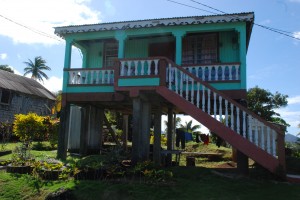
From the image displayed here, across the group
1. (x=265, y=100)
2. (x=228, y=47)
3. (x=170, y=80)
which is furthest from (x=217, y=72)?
(x=265, y=100)

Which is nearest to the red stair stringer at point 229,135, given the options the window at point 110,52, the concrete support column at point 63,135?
the concrete support column at point 63,135

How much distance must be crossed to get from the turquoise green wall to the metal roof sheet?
56.8 feet

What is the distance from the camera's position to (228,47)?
1216 centimetres

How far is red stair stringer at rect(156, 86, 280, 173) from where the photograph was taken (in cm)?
781

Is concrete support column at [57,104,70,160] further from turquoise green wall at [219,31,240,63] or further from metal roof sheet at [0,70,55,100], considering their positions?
metal roof sheet at [0,70,55,100]

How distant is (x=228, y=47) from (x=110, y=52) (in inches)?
197

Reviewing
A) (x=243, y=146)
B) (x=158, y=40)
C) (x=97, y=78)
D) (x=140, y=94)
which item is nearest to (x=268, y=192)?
(x=243, y=146)

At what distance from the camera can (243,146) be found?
26.4 feet

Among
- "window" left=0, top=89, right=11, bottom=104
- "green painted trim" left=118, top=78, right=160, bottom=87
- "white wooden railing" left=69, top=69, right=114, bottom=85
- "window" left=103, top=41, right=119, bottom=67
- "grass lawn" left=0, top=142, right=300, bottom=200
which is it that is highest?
"window" left=103, top=41, right=119, bottom=67

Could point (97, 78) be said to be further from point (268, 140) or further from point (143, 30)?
point (268, 140)

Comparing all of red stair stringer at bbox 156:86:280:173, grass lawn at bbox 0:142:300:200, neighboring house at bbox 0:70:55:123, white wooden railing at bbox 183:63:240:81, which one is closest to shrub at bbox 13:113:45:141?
grass lawn at bbox 0:142:300:200

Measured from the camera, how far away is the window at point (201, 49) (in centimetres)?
1230

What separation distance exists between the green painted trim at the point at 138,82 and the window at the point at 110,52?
4074mm

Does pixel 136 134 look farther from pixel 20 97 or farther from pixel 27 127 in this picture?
pixel 20 97
